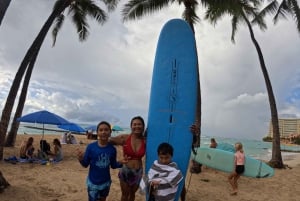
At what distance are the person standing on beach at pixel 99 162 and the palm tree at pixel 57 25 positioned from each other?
19.0 feet

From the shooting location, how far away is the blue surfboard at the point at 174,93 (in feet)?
12.7

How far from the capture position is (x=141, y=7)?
9430mm

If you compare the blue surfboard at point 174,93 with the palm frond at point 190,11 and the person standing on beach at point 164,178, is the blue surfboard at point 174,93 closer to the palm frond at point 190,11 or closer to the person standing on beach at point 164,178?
the person standing on beach at point 164,178

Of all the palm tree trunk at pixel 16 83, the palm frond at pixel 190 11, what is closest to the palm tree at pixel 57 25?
the palm tree trunk at pixel 16 83

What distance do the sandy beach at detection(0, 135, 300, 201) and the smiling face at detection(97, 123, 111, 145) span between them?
2392 millimetres

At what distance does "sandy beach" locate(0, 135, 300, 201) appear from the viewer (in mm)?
4855

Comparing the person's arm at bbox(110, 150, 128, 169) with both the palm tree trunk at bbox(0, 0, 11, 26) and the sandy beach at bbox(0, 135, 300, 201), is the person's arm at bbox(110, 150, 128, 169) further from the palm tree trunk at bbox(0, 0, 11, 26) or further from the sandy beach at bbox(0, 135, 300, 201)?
the palm tree trunk at bbox(0, 0, 11, 26)

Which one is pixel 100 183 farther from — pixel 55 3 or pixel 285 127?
pixel 285 127

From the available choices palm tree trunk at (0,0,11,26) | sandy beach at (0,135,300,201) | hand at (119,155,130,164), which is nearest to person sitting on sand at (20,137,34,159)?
sandy beach at (0,135,300,201)

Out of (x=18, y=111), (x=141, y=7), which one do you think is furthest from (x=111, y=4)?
(x=18, y=111)

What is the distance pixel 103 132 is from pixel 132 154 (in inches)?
19.9

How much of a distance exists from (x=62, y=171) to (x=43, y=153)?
197cm

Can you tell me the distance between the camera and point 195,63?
436cm

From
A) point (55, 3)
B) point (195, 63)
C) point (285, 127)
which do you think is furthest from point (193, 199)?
point (285, 127)
